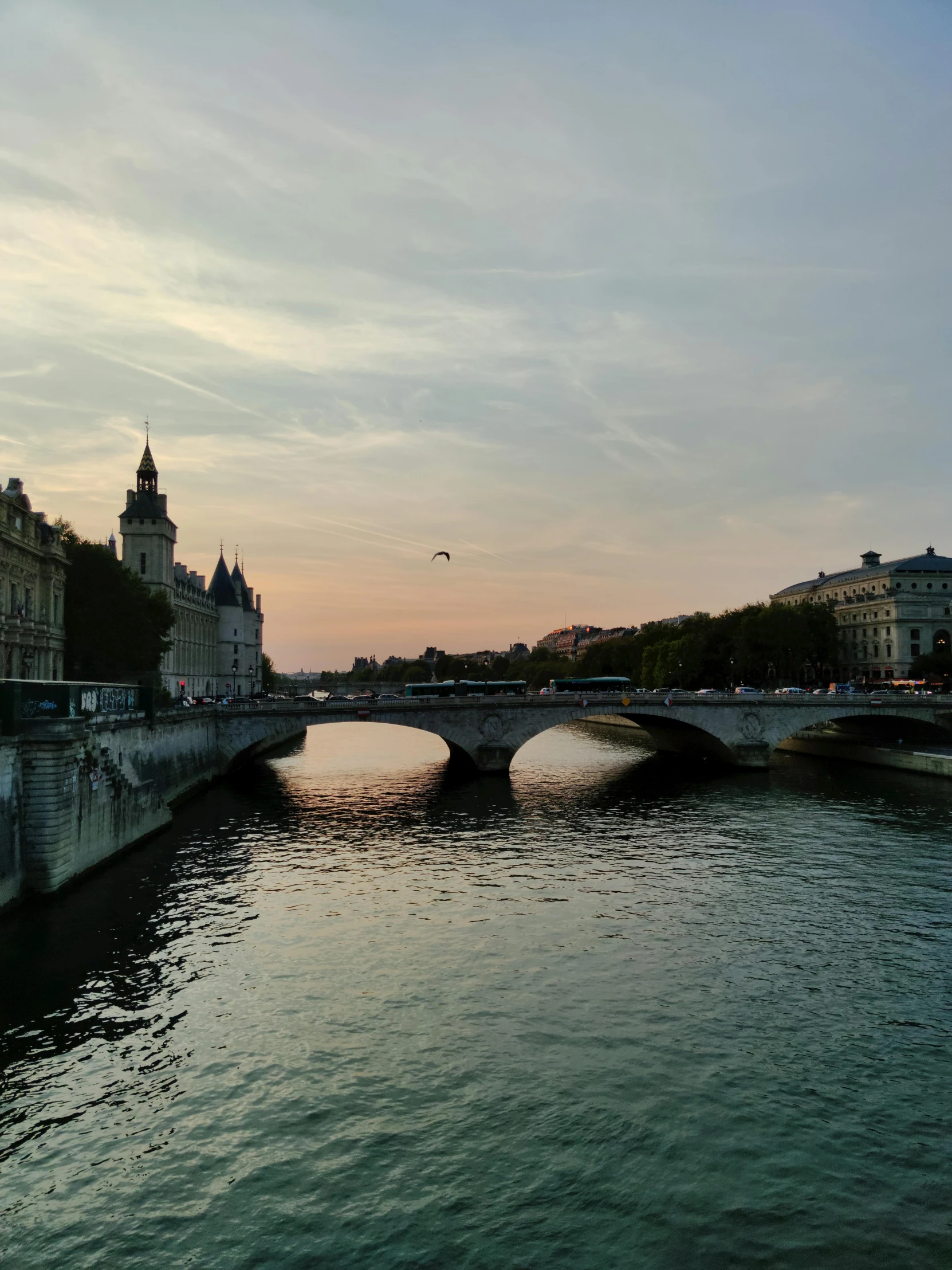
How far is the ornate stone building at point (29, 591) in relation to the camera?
62.3m

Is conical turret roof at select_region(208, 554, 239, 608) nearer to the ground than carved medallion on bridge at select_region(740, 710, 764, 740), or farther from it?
farther from it

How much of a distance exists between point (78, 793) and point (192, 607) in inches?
3544

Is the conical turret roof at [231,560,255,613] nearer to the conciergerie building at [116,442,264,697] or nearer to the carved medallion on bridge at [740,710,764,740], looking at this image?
the conciergerie building at [116,442,264,697]

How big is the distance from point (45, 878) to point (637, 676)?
154 m

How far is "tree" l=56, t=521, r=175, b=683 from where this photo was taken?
7688 cm

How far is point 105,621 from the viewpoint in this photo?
77000mm

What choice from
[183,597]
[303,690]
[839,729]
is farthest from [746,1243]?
[303,690]

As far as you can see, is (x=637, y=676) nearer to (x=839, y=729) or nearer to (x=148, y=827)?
(x=839, y=729)

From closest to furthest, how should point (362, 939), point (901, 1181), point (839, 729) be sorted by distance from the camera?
point (901, 1181)
point (362, 939)
point (839, 729)

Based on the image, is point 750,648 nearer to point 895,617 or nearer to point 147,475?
point 895,617

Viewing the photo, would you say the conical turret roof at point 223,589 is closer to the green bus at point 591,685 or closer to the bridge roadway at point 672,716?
the green bus at point 591,685

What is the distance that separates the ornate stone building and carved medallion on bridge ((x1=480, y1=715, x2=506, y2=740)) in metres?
35.4

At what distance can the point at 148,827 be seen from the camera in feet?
147

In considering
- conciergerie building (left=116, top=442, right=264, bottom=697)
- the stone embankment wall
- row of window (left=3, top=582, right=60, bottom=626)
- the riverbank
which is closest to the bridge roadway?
the riverbank
